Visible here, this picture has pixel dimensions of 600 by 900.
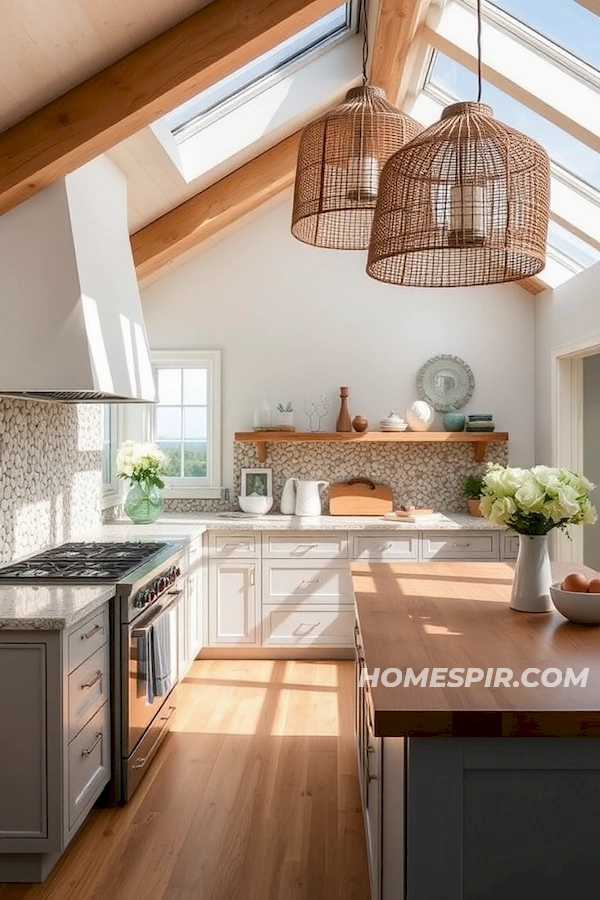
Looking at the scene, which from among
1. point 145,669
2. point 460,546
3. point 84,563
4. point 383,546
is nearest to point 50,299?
point 84,563

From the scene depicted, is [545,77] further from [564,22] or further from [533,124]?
[533,124]

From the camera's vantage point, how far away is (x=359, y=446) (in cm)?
577

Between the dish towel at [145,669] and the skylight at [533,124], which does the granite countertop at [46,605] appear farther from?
the skylight at [533,124]

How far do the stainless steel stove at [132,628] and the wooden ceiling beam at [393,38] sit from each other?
2688 mm

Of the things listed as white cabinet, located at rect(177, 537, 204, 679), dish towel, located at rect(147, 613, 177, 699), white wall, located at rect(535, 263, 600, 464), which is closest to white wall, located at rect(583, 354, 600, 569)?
white wall, located at rect(535, 263, 600, 464)

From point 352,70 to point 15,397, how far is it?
2645mm

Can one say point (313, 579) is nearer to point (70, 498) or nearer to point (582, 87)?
point (70, 498)

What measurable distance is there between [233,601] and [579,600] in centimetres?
308

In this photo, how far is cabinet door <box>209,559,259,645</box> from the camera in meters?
5.07

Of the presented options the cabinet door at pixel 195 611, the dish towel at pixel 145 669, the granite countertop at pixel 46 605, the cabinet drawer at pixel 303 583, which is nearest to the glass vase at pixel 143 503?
the cabinet door at pixel 195 611

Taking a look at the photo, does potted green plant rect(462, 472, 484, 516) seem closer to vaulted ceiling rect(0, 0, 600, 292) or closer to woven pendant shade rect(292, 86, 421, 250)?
vaulted ceiling rect(0, 0, 600, 292)

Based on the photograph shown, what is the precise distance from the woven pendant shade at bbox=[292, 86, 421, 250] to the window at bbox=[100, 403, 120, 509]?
10.7 feet

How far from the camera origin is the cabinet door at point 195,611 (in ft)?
15.3

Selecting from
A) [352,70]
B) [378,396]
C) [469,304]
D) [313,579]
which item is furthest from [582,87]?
[313,579]
